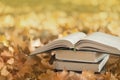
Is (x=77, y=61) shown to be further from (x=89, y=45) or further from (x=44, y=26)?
(x=44, y=26)

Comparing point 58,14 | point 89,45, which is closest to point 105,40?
point 89,45

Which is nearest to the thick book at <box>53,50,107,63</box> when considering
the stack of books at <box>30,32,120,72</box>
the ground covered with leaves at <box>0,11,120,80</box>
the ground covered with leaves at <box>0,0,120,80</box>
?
the stack of books at <box>30,32,120,72</box>

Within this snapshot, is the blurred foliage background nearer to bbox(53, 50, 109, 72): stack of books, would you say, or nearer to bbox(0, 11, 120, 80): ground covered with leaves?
bbox(0, 11, 120, 80): ground covered with leaves

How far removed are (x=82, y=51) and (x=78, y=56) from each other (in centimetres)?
3

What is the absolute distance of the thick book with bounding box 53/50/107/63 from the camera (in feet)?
4.73

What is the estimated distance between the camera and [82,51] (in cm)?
144

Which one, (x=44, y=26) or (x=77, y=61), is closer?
(x=77, y=61)

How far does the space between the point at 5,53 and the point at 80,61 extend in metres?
0.48

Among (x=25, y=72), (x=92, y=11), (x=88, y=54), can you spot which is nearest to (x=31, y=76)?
(x=25, y=72)

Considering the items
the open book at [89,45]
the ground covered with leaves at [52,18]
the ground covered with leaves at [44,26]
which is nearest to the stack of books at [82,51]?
the open book at [89,45]

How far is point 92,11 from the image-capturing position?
200 centimetres

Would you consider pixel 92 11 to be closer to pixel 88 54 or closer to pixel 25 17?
pixel 25 17

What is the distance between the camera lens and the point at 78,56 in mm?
1456

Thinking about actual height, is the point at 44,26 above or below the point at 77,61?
above
